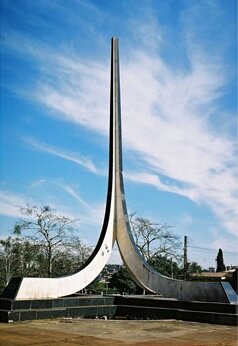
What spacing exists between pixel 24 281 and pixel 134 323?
2236 mm

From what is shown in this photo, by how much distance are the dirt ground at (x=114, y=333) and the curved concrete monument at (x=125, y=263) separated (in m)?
1.09

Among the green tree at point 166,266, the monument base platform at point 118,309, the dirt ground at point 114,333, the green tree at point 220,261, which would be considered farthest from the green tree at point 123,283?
the dirt ground at point 114,333

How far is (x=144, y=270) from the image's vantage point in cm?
933

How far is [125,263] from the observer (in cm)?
962

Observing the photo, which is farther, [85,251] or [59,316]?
[85,251]

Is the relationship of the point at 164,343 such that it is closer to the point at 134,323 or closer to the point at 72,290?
the point at 134,323

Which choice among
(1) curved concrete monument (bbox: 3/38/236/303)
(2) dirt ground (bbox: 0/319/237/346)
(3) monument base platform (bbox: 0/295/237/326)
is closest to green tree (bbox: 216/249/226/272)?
(1) curved concrete monument (bbox: 3/38/236/303)

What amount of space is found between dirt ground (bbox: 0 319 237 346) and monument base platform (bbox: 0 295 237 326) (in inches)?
13.4

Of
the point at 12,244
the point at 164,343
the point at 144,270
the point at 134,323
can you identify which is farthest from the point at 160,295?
the point at 12,244

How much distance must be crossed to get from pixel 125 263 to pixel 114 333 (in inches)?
155

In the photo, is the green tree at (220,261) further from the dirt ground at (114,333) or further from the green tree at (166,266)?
the dirt ground at (114,333)

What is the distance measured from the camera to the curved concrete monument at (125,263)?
320 inches

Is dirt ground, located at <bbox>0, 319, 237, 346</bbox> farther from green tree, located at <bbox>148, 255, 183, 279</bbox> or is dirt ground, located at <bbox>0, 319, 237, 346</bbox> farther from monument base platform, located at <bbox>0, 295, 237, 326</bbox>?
green tree, located at <bbox>148, 255, 183, 279</bbox>

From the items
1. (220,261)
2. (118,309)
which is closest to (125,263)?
(118,309)
